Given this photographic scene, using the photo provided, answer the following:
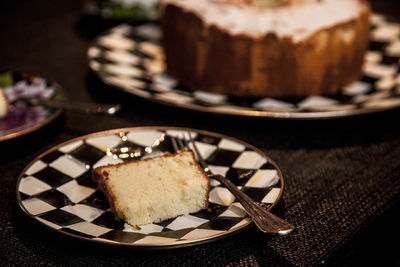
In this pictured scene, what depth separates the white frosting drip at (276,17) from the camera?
1199mm

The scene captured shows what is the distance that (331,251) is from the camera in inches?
26.7

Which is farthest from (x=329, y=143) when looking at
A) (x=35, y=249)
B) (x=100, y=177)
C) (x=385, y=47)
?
(x=385, y=47)

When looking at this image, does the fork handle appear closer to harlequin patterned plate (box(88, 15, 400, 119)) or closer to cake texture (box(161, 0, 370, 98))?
harlequin patterned plate (box(88, 15, 400, 119))

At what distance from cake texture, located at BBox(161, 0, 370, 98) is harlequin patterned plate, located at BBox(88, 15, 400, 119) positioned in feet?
0.12

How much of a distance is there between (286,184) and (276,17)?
53cm

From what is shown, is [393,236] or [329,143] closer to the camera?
[393,236]

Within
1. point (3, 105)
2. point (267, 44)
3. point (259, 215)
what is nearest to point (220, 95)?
point (267, 44)

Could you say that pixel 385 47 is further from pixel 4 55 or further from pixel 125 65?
pixel 4 55

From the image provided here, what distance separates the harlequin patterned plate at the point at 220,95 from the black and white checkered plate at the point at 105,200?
0.71 feet

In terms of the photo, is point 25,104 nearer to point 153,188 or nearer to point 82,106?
point 82,106

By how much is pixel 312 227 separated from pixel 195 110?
0.42m

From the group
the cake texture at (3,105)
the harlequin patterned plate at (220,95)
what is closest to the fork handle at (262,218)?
the harlequin patterned plate at (220,95)

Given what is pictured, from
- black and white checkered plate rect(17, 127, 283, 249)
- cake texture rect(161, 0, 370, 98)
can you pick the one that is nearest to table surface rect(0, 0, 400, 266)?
black and white checkered plate rect(17, 127, 283, 249)

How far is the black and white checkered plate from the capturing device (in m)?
0.62
